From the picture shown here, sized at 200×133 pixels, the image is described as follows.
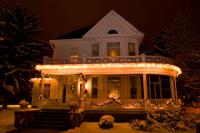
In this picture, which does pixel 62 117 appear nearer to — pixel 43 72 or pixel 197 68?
pixel 43 72

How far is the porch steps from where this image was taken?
1295 cm

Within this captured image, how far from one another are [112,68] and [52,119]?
640 cm

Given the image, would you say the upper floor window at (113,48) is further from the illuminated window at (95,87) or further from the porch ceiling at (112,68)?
the porch ceiling at (112,68)

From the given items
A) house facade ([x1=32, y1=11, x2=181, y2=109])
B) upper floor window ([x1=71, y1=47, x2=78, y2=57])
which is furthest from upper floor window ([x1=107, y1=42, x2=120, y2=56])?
upper floor window ([x1=71, y1=47, x2=78, y2=57])

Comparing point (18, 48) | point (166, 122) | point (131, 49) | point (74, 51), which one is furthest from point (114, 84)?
point (18, 48)

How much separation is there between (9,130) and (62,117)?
3500 millimetres

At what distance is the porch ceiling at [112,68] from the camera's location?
650 inches

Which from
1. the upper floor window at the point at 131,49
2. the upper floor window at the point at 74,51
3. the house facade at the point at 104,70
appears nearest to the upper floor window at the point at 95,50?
the house facade at the point at 104,70

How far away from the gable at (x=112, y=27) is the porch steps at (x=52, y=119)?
9.74 m

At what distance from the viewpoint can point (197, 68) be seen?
62.4ft

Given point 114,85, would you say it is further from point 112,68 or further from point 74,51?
point 74,51

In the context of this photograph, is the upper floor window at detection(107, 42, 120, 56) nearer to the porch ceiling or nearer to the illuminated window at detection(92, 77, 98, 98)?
the illuminated window at detection(92, 77, 98, 98)

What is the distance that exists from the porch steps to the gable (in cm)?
974

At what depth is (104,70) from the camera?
1716 cm
